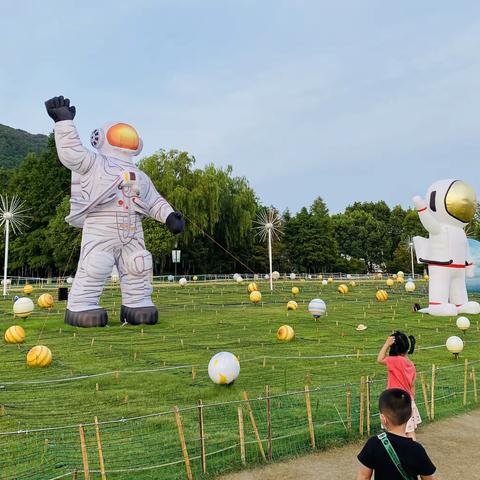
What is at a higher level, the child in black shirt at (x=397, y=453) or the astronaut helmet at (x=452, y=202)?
the astronaut helmet at (x=452, y=202)

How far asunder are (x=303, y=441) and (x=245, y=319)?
13576 mm

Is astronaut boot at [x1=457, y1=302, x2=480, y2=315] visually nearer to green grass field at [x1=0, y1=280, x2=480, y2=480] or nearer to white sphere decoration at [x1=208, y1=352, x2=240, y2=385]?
green grass field at [x1=0, y1=280, x2=480, y2=480]

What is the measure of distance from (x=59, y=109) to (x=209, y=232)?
36.5 meters

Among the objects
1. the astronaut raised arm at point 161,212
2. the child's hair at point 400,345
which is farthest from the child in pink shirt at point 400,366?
the astronaut raised arm at point 161,212

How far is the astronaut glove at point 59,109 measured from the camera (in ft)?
52.9

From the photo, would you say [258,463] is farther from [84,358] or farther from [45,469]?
[84,358]

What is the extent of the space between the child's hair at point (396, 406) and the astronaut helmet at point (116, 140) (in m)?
15.6

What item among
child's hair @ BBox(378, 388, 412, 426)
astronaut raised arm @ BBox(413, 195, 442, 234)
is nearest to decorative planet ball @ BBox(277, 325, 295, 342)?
astronaut raised arm @ BBox(413, 195, 442, 234)

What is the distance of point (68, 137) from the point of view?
53.8 ft

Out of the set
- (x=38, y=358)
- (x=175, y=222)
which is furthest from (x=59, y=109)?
(x=38, y=358)

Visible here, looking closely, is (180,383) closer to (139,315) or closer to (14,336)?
(14,336)

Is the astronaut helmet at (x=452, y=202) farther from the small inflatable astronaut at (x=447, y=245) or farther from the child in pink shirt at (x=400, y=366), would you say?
the child in pink shirt at (x=400, y=366)

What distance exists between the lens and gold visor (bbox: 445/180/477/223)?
21.5 metres

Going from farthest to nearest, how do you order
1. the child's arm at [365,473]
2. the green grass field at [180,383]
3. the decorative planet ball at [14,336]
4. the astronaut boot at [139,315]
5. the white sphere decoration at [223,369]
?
the astronaut boot at [139,315], the decorative planet ball at [14,336], the white sphere decoration at [223,369], the green grass field at [180,383], the child's arm at [365,473]
